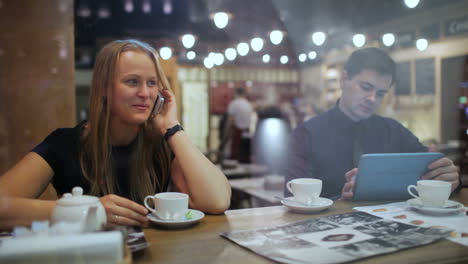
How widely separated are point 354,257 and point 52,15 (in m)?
2.02

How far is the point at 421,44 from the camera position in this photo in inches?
221

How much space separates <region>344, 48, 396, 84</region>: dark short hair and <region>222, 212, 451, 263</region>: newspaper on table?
3.57ft

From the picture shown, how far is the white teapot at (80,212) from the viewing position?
77 centimetres

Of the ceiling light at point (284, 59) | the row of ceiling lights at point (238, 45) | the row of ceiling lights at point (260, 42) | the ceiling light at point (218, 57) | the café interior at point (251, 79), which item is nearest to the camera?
the café interior at point (251, 79)

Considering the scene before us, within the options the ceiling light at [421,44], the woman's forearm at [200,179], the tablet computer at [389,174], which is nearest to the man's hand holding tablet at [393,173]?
the tablet computer at [389,174]

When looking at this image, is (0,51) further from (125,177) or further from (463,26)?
(463,26)

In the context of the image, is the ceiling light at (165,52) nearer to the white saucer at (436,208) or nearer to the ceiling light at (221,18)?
the ceiling light at (221,18)

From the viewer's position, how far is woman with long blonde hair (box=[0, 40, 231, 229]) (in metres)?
1.31

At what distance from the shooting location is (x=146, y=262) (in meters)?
0.83

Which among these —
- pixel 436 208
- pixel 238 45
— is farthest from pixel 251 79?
pixel 436 208

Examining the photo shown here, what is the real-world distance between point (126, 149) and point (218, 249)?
732 mm

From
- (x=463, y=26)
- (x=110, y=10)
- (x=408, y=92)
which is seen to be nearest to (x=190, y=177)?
(x=463, y=26)

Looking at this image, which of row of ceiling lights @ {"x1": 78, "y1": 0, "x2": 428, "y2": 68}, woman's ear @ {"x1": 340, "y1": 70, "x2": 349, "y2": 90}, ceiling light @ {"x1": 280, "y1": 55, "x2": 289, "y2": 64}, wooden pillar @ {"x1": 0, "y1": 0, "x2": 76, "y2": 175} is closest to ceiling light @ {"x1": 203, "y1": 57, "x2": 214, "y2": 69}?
row of ceiling lights @ {"x1": 78, "y1": 0, "x2": 428, "y2": 68}

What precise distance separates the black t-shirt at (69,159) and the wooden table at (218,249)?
459 mm
